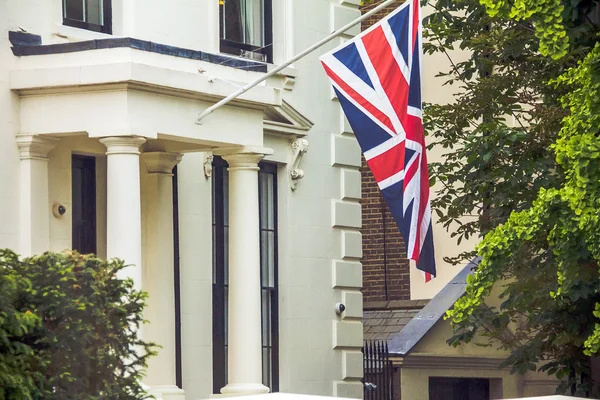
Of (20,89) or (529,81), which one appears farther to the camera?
(529,81)

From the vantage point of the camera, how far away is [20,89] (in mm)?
16469

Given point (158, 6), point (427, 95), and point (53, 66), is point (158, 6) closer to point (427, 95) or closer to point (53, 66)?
point (53, 66)

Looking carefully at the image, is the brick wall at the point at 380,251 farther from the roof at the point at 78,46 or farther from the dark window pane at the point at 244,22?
the roof at the point at 78,46

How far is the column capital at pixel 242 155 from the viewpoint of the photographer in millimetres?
17812

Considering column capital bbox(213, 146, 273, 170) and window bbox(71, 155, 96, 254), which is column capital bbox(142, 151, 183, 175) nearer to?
column capital bbox(213, 146, 273, 170)

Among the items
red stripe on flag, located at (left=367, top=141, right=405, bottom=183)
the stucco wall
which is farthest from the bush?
the stucco wall

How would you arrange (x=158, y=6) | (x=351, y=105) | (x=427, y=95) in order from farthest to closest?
(x=427, y=95) < (x=158, y=6) < (x=351, y=105)

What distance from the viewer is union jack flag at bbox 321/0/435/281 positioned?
1600 centimetres

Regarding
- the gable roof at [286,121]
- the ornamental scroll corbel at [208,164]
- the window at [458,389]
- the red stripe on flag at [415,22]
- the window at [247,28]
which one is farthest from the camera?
the window at [458,389]

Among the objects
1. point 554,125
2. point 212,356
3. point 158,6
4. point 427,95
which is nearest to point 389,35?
point 554,125

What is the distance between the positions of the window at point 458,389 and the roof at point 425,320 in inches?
39.5

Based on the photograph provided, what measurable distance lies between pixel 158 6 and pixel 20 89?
264 centimetres

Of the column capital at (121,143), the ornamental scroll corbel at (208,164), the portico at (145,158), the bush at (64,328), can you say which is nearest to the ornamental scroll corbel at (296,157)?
the portico at (145,158)

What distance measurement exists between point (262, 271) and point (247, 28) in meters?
3.25
